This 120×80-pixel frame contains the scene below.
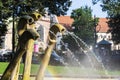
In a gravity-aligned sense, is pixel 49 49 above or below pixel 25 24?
below

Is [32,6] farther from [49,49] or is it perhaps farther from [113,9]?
[49,49]

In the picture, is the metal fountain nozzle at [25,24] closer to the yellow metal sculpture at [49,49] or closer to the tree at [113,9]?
the yellow metal sculpture at [49,49]

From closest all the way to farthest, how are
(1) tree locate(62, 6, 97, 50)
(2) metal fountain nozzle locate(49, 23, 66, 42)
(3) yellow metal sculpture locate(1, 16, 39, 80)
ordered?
(3) yellow metal sculpture locate(1, 16, 39, 80) < (2) metal fountain nozzle locate(49, 23, 66, 42) < (1) tree locate(62, 6, 97, 50)

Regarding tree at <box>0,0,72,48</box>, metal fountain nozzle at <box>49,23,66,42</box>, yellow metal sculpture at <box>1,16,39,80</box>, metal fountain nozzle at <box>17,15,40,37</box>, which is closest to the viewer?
yellow metal sculpture at <box>1,16,39,80</box>

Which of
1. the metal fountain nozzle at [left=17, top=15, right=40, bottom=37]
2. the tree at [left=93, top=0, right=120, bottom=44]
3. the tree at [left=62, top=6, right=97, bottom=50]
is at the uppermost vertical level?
the metal fountain nozzle at [left=17, top=15, right=40, bottom=37]

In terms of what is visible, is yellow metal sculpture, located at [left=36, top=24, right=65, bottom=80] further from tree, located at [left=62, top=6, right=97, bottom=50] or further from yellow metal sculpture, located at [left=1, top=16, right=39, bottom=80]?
tree, located at [left=62, top=6, right=97, bottom=50]

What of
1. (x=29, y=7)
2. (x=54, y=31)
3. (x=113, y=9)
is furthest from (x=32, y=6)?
(x=54, y=31)

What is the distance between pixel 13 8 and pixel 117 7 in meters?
11.9

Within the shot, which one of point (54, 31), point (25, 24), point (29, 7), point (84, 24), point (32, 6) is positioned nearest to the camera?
point (25, 24)

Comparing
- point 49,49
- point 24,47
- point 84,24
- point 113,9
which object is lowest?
point 84,24

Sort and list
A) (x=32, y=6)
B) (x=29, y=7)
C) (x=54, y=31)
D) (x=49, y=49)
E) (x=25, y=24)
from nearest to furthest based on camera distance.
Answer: (x=25, y=24)
(x=49, y=49)
(x=54, y=31)
(x=29, y=7)
(x=32, y=6)

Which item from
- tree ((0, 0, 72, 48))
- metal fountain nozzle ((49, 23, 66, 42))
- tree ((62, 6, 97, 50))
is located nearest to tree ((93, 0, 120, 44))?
tree ((0, 0, 72, 48))

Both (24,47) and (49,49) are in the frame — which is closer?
(24,47)

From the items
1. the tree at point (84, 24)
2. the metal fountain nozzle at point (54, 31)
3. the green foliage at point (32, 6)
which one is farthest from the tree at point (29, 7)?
the metal fountain nozzle at point (54, 31)
